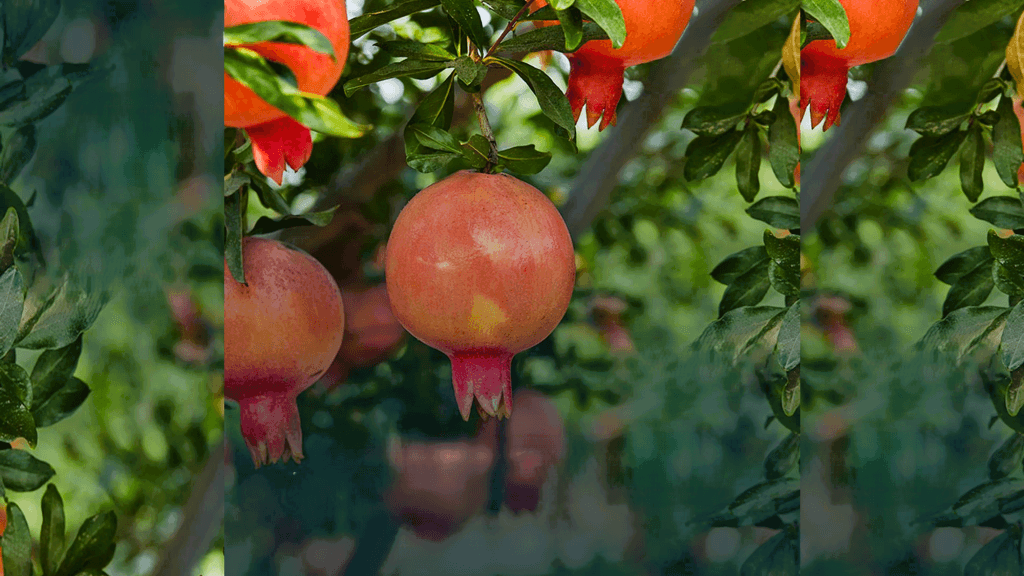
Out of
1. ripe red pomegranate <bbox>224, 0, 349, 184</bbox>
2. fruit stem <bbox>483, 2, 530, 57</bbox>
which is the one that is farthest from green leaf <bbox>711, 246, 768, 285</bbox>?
ripe red pomegranate <bbox>224, 0, 349, 184</bbox>

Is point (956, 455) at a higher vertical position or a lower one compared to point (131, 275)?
lower

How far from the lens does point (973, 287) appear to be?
3.12 ft

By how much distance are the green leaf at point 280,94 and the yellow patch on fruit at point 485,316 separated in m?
0.21

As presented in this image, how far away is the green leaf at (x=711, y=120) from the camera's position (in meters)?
0.94

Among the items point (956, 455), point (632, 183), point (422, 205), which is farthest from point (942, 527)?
point (422, 205)

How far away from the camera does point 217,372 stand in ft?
2.52

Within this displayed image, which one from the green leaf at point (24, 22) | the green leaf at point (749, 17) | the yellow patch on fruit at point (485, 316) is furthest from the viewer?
the green leaf at point (749, 17)

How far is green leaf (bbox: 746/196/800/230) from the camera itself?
0.96m

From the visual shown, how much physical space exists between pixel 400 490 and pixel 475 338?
7.8 inches

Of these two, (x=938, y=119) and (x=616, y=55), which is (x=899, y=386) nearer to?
(x=938, y=119)

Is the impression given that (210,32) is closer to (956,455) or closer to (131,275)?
(131,275)

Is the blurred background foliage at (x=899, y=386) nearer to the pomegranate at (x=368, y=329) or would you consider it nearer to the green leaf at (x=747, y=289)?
the green leaf at (x=747, y=289)

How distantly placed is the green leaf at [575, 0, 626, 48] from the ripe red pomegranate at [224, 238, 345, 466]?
383mm

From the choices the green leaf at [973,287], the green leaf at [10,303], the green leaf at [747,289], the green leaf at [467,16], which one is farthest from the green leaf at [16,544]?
the green leaf at [973,287]
